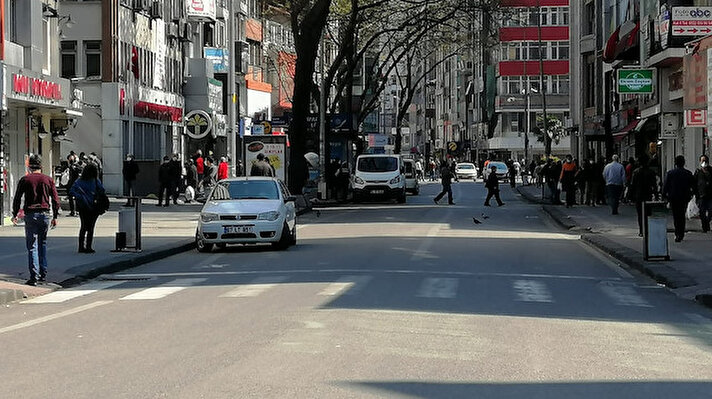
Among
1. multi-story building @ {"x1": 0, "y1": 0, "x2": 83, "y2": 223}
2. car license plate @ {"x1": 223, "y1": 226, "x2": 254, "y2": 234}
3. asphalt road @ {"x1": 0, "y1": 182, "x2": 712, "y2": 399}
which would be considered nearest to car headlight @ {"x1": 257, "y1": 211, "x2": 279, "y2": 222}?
car license plate @ {"x1": 223, "y1": 226, "x2": 254, "y2": 234}

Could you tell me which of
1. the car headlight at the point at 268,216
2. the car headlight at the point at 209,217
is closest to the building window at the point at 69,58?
the car headlight at the point at 209,217

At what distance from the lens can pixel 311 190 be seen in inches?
2317

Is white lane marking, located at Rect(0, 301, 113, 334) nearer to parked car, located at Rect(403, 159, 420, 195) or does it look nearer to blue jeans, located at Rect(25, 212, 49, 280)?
blue jeans, located at Rect(25, 212, 49, 280)

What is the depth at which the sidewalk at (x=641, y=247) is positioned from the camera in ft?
62.1

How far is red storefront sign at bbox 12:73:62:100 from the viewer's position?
118 feet

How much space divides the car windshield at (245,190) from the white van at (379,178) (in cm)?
2708

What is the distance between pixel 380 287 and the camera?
58.3 ft

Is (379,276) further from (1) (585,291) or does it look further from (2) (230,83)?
(2) (230,83)

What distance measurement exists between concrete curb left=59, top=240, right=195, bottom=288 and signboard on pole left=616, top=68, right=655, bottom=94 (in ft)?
71.3

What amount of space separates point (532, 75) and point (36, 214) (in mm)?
105723

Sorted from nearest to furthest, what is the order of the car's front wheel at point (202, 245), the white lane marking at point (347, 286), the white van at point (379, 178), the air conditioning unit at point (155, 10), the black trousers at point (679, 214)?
the white lane marking at point (347, 286) < the car's front wheel at point (202, 245) < the black trousers at point (679, 214) < the white van at point (379, 178) < the air conditioning unit at point (155, 10)

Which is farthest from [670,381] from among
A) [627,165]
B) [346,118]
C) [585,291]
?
[346,118]

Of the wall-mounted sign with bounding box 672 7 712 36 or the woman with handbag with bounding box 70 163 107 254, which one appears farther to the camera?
the wall-mounted sign with bounding box 672 7 712 36

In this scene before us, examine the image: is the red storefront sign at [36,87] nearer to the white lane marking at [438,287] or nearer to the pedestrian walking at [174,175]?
the pedestrian walking at [174,175]
